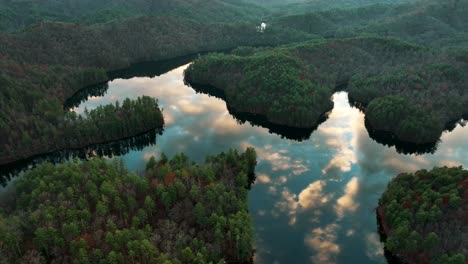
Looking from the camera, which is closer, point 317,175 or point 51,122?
point 317,175

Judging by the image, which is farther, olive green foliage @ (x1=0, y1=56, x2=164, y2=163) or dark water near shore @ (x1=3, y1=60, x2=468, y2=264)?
Result: olive green foliage @ (x1=0, y1=56, x2=164, y2=163)

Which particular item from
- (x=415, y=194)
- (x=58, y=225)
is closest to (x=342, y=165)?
(x=415, y=194)

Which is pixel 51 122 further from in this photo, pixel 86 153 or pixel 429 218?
pixel 429 218

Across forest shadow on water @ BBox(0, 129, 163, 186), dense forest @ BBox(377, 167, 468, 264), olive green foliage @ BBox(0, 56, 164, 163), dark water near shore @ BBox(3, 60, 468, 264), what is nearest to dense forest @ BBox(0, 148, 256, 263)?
dark water near shore @ BBox(3, 60, 468, 264)

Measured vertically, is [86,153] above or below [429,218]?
below

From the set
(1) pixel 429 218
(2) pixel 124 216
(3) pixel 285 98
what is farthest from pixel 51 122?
(1) pixel 429 218

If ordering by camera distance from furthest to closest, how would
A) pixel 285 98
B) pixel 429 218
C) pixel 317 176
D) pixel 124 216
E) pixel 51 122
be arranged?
pixel 285 98
pixel 51 122
pixel 317 176
pixel 124 216
pixel 429 218

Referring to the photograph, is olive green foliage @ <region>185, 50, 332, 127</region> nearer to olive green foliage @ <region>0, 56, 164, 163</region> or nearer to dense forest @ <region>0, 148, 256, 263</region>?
olive green foliage @ <region>0, 56, 164, 163</region>
